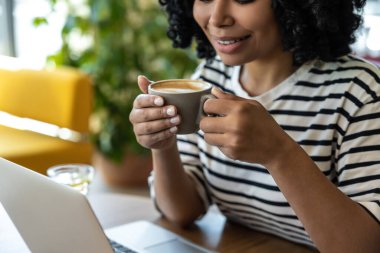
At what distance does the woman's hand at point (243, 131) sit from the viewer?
2.64 feet

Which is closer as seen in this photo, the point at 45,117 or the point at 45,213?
the point at 45,213

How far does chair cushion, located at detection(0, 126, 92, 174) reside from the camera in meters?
2.19

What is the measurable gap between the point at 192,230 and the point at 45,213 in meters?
0.47

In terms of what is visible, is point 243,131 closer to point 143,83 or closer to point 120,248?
point 143,83

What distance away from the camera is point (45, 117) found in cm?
241

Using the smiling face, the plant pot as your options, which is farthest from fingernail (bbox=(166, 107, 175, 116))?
the plant pot

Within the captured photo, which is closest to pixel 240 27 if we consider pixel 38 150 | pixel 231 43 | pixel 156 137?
pixel 231 43

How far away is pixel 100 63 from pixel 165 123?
197 cm

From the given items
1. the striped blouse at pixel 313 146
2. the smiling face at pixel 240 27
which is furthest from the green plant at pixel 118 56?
the smiling face at pixel 240 27

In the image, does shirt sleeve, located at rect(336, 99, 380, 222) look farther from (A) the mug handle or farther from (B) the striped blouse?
(A) the mug handle

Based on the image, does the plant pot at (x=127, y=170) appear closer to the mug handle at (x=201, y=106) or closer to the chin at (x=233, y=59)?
the chin at (x=233, y=59)

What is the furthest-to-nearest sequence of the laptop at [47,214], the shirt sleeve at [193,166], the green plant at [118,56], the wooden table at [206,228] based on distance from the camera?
the green plant at [118,56]
the shirt sleeve at [193,166]
the wooden table at [206,228]
the laptop at [47,214]

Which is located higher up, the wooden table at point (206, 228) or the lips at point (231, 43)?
the lips at point (231, 43)

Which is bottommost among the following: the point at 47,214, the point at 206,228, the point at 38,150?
the point at 38,150
